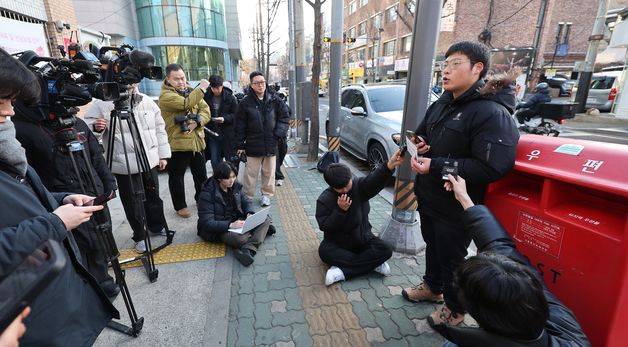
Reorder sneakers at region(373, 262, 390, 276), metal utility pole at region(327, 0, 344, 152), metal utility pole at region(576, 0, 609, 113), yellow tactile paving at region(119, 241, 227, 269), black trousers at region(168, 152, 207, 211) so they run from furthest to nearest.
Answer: metal utility pole at region(576, 0, 609, 113)
metal utility pole at region(327, 0, 344, 152)
black trousers at region(168, 152, 207, 211)
yellow tactile paving at region(119, 241, 227, 269)
sneakers at region(373, 262, 390, 276)

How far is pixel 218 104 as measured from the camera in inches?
205

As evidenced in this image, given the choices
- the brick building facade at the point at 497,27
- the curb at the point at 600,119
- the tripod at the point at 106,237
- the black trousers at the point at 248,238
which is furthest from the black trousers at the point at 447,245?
the brick building facade at the point at 497,27

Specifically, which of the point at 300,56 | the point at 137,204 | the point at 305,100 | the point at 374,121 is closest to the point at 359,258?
the point at 137,204

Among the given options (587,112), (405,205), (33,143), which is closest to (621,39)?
(587,112)

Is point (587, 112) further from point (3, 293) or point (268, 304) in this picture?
point (3, 293)

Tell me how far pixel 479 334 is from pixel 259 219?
8.25 ft

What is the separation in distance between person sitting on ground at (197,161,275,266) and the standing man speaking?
29.9 inches

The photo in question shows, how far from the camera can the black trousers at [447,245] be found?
2.01 metres

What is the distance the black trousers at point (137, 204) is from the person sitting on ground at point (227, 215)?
491mm

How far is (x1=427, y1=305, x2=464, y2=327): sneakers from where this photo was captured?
2.13 metres

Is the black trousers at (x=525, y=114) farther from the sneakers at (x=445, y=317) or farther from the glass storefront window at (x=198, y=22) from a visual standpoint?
the glass storefront window at (x=198, y=22)

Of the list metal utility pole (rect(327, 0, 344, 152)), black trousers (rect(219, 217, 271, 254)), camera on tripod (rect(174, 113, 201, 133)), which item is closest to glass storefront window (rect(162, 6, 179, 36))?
metal utility pole (rect(327, 0, 344, 152))

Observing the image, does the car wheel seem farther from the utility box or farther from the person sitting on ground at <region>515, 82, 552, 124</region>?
the person sitting on ground at <region>515, 82, 552, 124</region>

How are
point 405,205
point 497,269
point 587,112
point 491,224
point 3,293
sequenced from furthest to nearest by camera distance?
1. point 587,112
2. point 405,205
3. point 491,224
4. point 497,269
5. point 3,293
